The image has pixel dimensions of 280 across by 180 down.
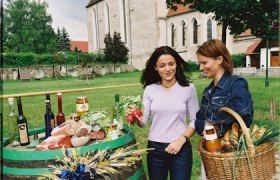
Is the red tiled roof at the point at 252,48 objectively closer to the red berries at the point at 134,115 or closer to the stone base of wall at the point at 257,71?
the stone base of wall at the point at 257,71

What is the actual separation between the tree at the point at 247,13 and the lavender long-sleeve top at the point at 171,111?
5.43 metres

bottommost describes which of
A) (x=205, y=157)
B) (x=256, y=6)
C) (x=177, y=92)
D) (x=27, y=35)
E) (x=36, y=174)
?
(x=36, y=174)

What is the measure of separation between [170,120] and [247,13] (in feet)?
20.3

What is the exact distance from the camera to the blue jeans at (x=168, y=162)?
279 centimetres

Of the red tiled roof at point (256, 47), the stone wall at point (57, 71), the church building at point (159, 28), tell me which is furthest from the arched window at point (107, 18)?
the red tiled roof at point (256, 47)

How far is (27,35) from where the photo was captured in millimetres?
56312

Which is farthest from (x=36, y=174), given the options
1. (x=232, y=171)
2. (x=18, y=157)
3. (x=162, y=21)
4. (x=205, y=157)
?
(x=162, y=21)

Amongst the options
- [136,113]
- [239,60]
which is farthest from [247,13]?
[239,60]

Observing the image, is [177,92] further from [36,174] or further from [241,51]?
[241,51]

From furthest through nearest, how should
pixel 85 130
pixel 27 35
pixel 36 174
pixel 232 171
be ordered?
pixel 27 35 → pixel 85 130 → pixel 36 174 → pixel 232 171

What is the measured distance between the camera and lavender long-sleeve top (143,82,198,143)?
→ 2.80m

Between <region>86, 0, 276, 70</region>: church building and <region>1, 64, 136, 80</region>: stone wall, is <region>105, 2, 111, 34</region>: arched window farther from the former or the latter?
<region>1, 64, 136, 80</region>: stone wall

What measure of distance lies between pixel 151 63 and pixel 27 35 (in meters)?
58.0

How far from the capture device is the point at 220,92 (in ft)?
7.89
